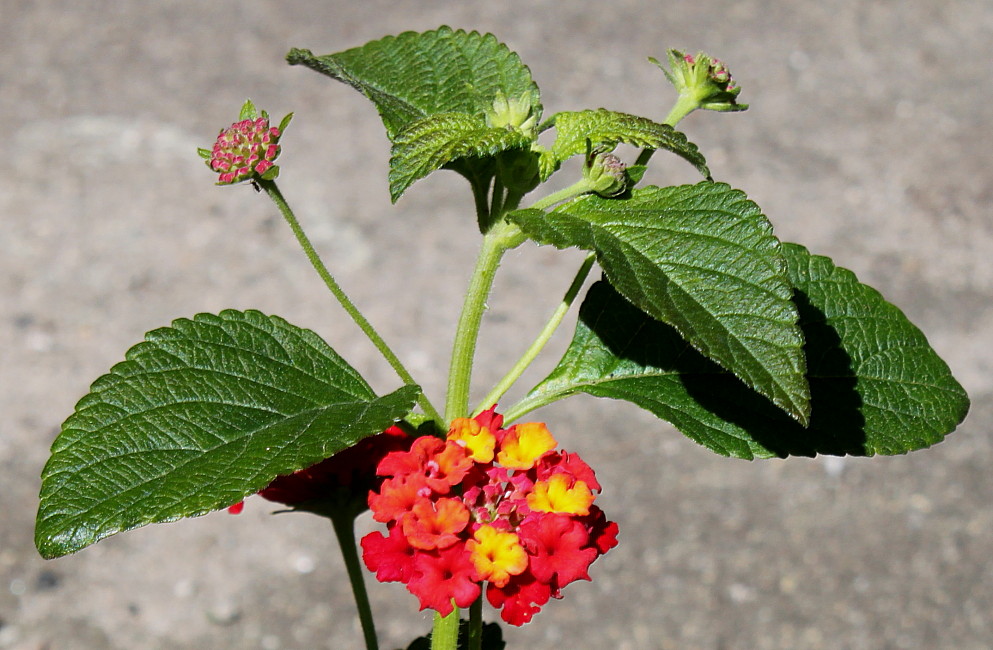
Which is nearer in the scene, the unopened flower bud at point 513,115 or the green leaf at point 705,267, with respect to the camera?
the green leaf at point 705,267

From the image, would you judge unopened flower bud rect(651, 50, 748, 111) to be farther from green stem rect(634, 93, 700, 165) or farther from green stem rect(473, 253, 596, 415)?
green stem rect(473, 253, 596, 415)

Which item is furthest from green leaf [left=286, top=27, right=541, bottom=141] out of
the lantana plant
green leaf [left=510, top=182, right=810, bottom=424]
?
green leaf [left=510, top=182, right=810, bottom=424]

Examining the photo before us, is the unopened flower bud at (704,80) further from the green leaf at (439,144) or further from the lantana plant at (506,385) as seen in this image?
the green leaf at (439,144)

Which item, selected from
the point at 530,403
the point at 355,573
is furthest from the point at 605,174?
the point at 355,573

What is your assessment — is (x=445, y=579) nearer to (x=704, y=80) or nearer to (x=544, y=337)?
(x=544, y=337)

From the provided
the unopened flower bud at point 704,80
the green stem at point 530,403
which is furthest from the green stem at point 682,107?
the green stem at point 530,403
